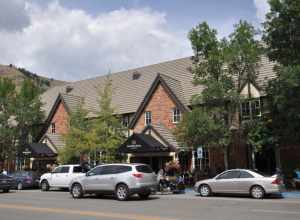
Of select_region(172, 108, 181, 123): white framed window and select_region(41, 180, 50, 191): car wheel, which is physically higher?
select_region(172, 108, 181, 123): white framed window

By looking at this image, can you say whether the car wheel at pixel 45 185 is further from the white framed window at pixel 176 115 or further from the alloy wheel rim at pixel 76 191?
the white framed window at pixel 176 115

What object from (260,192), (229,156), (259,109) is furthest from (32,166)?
(260,192)

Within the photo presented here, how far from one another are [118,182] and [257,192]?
22.7 feet

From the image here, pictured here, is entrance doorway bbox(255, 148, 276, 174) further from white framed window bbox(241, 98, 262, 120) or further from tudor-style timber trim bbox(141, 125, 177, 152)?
tudor-style timber trim bbox(141, 125, 177, 152)

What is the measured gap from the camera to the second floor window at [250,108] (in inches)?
1121

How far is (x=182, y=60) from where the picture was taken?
39.1 meters

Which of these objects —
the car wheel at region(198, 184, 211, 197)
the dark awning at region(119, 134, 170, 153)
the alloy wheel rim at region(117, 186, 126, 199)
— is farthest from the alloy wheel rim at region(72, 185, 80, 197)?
the dark awning at region(119, 134, 170, 153)

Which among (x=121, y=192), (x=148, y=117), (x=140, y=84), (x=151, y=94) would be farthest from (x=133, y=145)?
(x=140, y=84)

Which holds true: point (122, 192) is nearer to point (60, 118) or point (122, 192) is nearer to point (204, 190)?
point (204, 190)

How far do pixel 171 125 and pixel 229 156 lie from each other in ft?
19.4

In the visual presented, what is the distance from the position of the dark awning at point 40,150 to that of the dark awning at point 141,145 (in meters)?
11.5

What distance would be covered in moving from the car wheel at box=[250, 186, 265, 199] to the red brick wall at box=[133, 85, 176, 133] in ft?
44.7

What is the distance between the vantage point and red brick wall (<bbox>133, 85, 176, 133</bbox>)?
3362 cm

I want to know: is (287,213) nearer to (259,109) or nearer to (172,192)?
(172,192)
